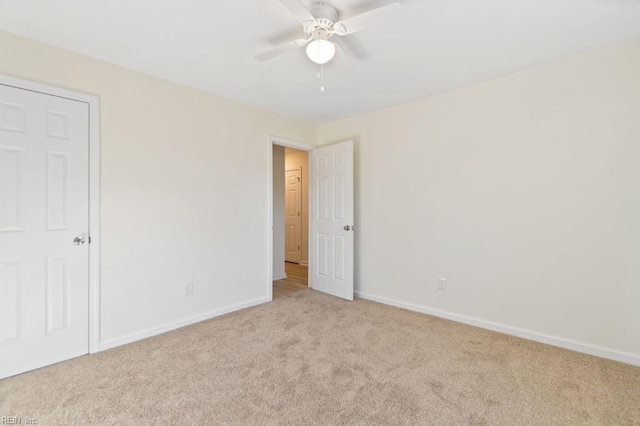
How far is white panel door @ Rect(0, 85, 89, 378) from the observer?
204cm

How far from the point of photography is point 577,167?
2.39m

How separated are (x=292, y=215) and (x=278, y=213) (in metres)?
1.33

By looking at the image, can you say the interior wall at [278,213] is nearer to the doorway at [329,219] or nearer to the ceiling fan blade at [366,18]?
the doorway at [329,219]

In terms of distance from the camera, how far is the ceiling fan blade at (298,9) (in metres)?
1.48

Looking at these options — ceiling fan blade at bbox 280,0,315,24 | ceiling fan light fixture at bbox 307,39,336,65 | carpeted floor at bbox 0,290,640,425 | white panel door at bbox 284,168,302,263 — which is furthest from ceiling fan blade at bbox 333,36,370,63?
white panel door at bbox 284,168,302,263

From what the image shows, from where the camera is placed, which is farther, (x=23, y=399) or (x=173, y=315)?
(x=173, y=315)

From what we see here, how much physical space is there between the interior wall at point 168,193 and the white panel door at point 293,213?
99.0 inches

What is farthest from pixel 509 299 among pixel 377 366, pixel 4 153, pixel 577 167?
pixel 4 153

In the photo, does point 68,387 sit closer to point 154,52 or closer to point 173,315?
point 173,315

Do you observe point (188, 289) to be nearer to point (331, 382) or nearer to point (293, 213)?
point (331, 382)

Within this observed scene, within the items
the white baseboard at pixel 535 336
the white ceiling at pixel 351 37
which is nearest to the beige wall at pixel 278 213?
the white ceiling at pixel 351 37

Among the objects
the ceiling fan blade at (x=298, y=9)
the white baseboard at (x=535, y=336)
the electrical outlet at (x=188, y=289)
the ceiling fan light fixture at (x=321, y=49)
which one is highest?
the ceiling fan blade at (x=298, y=9)

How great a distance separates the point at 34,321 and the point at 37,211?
800mm

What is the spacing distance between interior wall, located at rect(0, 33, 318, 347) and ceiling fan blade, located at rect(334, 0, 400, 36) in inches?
74.2
